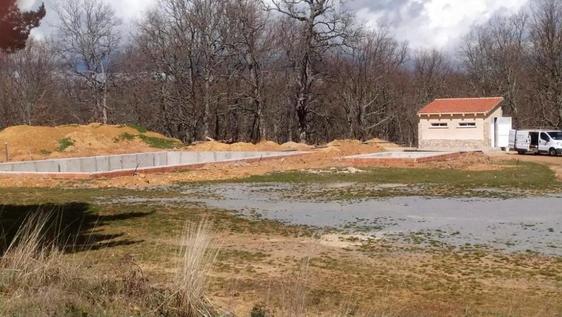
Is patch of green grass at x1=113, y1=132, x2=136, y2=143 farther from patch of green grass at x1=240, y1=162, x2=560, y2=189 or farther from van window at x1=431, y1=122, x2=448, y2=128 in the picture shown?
van window at x1=431, y1=122, x2=448, y2=128

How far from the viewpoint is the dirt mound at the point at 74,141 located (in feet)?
128

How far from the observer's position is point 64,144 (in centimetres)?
4088

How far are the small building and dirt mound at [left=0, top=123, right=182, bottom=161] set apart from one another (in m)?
→ 19.8

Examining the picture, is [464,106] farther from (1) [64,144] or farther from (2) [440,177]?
(1) [64,144]

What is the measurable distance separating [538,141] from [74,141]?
102 ft

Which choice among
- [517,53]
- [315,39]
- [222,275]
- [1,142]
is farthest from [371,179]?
[517,53]

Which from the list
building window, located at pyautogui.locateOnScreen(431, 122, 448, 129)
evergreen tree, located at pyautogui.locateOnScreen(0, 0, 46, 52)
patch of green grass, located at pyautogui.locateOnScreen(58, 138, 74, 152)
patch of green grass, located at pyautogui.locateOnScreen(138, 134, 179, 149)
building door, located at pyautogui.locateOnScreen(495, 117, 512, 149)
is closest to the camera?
evergreen tree, located at pyautogui.locateOnScreen(0, 0, 46, 52)

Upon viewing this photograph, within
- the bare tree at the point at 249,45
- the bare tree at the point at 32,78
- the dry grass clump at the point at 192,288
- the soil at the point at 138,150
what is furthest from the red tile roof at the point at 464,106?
the dry grass clump at the point at 192,288

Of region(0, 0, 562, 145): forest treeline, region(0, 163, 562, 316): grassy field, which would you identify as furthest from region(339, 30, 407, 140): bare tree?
region(0, 163, 562, 316): grassy field

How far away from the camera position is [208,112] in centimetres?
5609

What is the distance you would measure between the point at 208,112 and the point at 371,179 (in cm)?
3390

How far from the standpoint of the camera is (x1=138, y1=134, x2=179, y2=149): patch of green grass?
4519 centimetres

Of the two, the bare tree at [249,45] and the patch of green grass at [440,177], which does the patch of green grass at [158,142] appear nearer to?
the bare tree at [249,45]

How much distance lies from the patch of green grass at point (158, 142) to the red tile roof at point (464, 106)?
1928 centimetres
